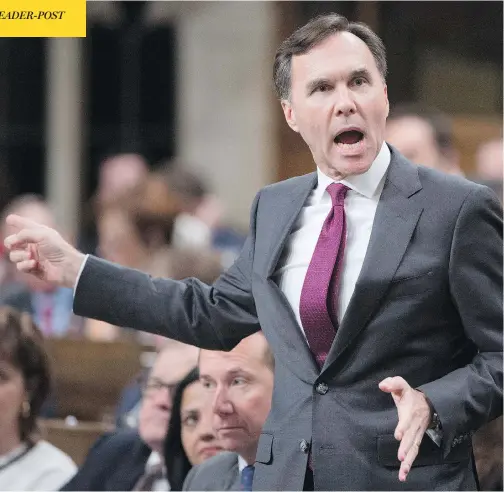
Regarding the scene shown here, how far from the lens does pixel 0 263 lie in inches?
248

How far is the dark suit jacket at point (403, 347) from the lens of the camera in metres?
1.97

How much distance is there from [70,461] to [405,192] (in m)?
1.43

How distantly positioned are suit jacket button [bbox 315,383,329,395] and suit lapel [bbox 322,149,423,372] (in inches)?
1.3

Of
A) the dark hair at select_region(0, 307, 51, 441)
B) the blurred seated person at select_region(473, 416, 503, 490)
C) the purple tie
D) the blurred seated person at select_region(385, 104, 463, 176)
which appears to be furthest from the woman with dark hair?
the blurred seated person at select_region(385, 104, 463, 176)

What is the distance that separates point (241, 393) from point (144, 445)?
2.32ft

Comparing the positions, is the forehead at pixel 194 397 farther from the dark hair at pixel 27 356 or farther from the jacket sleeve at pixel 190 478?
the dark hair at pixel 27 356

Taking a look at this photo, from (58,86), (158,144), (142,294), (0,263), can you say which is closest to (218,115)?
(158,144)

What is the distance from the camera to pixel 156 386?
10.5ft

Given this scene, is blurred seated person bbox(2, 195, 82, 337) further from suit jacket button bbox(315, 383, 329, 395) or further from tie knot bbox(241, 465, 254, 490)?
suit jacket button bbox(315, 383, 329, 395)

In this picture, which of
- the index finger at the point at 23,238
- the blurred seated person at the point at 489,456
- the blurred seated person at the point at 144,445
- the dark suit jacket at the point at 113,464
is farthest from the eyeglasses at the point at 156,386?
the index finger at the point at 23,238

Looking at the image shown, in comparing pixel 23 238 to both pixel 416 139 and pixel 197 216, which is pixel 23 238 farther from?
pixel 197 216

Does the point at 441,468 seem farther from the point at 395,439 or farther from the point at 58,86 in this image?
the point at 58,86

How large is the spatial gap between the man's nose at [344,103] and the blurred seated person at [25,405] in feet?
4.52

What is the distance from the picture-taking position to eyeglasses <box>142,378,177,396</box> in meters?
3.13
